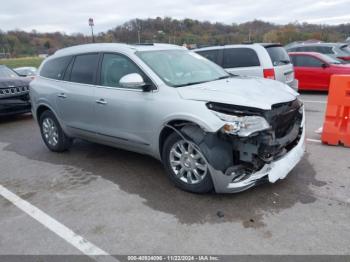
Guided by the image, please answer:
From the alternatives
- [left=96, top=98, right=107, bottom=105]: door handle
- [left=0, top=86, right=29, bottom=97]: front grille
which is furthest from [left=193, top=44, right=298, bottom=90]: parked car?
[left=0, top=86, right=29, bottom=97]: front grille

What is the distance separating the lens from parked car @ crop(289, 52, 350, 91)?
10.3 m

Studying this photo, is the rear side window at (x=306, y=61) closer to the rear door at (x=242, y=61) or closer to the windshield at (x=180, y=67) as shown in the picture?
the rear door at (x=242, y=61)

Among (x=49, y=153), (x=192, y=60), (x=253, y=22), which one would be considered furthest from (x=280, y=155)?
(x=253, y=22)

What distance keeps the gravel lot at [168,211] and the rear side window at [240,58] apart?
332cm

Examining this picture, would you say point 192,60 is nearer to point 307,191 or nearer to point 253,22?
point 307,191

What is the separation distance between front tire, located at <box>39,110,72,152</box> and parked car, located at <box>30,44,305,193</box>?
0.30m

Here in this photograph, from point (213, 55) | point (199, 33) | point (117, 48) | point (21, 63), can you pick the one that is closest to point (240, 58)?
point (213, 55)

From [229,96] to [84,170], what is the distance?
2.57 m

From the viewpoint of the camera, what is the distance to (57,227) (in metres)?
3.35

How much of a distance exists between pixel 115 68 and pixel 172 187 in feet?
6.01

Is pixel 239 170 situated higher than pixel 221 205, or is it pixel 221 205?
pixel 239 170

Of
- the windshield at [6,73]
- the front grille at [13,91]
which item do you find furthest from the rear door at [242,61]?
the windshield at [6,73]

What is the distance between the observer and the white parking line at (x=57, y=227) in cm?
293

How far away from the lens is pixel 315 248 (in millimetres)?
2770
